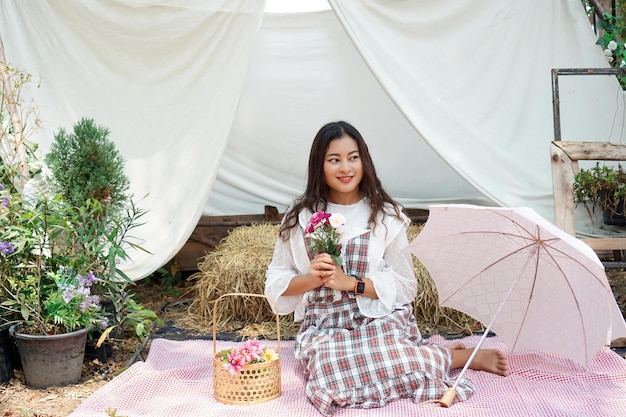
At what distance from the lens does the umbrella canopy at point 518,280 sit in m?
2.59

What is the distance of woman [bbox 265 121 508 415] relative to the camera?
108 inches

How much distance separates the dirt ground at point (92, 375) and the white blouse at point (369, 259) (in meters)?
0.89

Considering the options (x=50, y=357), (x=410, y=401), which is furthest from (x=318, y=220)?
(x=50, y=357)

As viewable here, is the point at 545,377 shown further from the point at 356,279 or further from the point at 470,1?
the point at 470,1

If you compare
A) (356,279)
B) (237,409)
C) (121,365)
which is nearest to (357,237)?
(356,279)

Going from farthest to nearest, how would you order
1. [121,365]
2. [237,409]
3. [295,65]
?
[295,65]
[121,365]
[237,409]

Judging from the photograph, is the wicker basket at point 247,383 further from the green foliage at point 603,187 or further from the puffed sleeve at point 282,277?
the green foliage at point 603,187

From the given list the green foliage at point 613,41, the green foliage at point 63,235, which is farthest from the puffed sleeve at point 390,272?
the green foliage at point 613,41

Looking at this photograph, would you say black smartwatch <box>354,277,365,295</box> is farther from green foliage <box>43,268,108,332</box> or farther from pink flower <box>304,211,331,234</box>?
green foliage <box>43,268,108,332</box>

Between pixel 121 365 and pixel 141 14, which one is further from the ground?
pixel 141 14

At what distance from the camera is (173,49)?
4.17m

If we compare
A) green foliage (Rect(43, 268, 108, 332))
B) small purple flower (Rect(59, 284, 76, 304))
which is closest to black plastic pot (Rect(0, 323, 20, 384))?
green foliage (Rect(43, 268, 108, 332))

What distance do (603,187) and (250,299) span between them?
215cm

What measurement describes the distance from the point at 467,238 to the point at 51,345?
1867 mm
